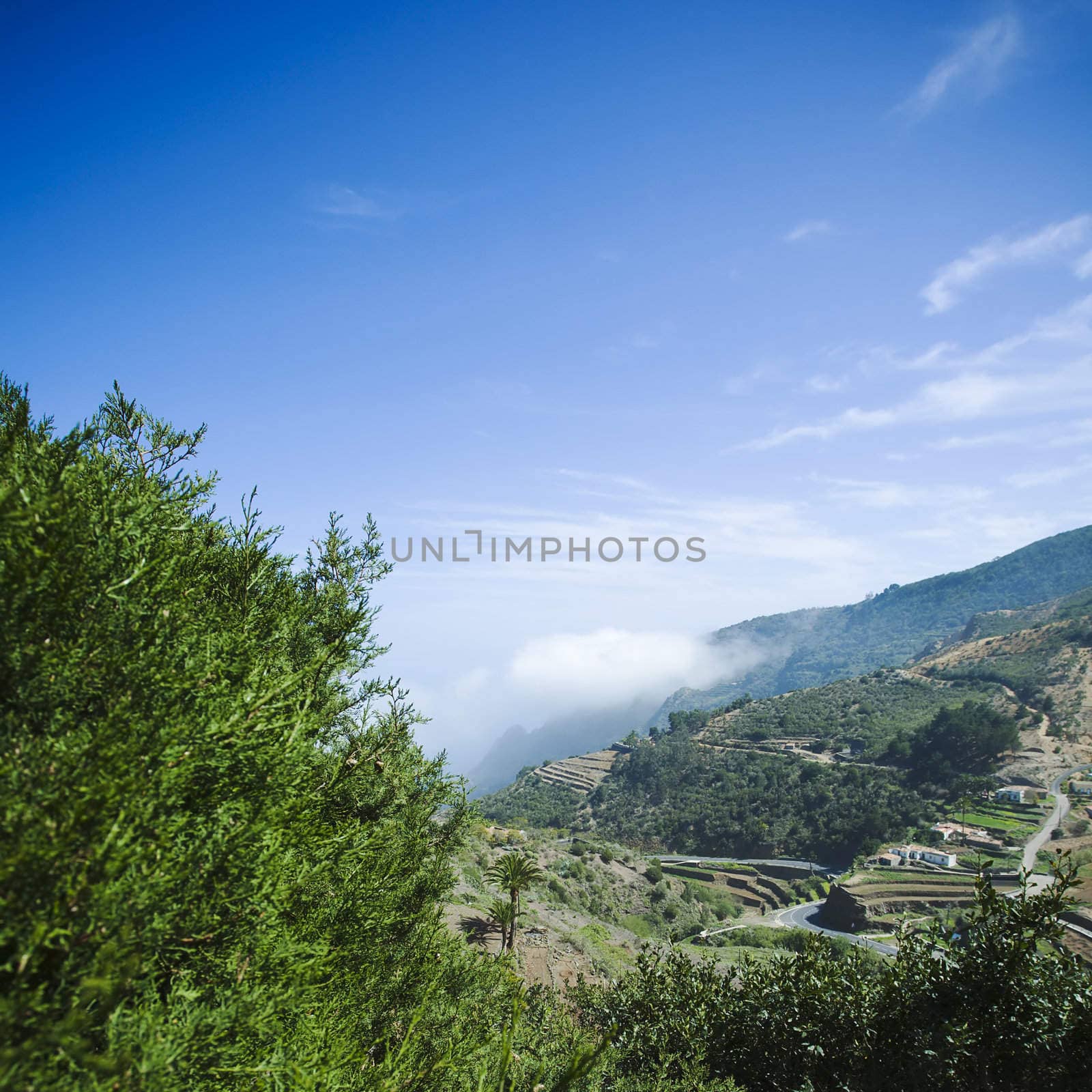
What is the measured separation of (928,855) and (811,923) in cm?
1821

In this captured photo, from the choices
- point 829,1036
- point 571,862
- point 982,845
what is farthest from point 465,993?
point 982,845

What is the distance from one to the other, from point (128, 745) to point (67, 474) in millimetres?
2500

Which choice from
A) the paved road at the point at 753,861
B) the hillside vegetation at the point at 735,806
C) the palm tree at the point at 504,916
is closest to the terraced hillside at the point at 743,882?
the paved road at the point at 753,861

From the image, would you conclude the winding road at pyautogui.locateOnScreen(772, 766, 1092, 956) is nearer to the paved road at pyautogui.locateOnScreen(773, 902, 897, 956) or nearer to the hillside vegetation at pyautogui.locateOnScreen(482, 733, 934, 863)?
the paved road at pyautogui.locateOnScreen(773, 902, 897, 956)

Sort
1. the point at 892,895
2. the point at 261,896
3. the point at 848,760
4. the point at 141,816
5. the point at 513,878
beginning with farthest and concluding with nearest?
the point at 848,760, the point at 892,895, the point at 513,878, the point at 261,896, the point at 141,816

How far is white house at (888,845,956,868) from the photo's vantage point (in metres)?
60.6

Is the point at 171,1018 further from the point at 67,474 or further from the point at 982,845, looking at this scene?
the point at 982,845

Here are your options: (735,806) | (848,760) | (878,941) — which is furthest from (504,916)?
(848,760)

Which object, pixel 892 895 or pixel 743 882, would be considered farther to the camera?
pixel 743 882

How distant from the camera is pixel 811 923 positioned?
55.8 metres

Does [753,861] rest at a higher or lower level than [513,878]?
lower

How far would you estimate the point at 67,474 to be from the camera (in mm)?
4652

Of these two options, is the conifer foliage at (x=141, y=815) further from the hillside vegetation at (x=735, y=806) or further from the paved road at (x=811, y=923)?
the hillside vegetation at (x=735, y=806)

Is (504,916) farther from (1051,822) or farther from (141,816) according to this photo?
(1051,822)
